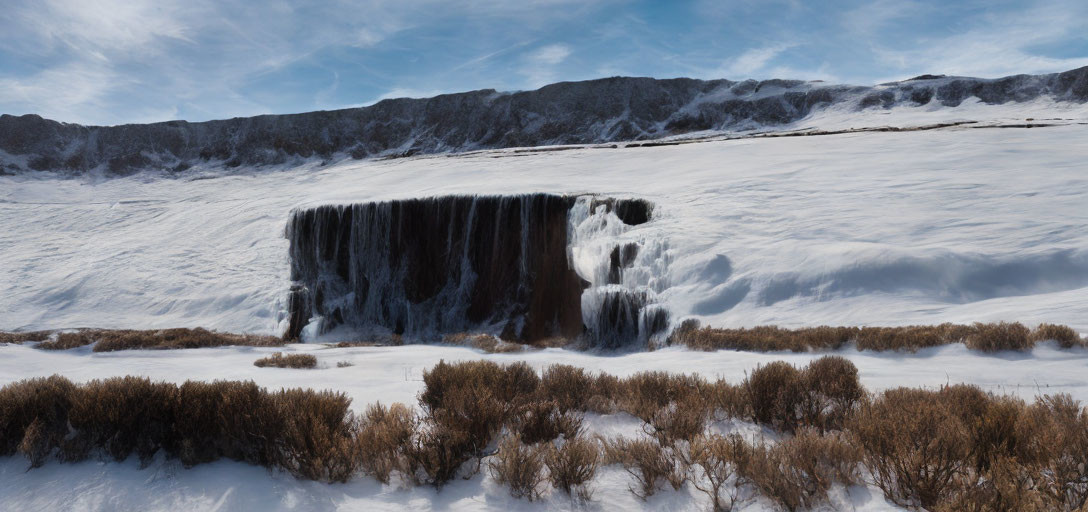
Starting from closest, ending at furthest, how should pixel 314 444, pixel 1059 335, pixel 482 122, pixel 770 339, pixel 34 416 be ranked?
pixel 314 444
pixel 34 416
pixel 1059 335
pixel 770 339
pixel 482 122

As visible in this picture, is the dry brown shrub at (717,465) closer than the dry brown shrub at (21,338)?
Yes

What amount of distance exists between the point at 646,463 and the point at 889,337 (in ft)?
18.9

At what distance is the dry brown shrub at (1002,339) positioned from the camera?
20.4ft

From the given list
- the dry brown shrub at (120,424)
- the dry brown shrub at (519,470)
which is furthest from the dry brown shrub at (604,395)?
the dry brown shrub at (120,424)

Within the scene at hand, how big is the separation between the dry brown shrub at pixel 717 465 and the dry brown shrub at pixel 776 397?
87cm

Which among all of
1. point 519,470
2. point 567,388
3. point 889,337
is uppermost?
point 519,470

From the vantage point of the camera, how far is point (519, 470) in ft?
10.7

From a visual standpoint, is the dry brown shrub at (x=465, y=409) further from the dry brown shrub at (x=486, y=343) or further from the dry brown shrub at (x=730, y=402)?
the dry brown shrub at (x=486, y=343)

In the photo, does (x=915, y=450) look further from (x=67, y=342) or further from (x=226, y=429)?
(x=67, y=342)

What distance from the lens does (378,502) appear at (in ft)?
10.5

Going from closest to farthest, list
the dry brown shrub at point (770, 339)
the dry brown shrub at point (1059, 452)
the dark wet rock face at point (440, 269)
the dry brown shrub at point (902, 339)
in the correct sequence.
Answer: the dry brown shrub at point (1059, 452), the dry brown shrub at point (902, 339), the dry brown shrub at point (770, 339), the dark wet rock face at point (440, 269)

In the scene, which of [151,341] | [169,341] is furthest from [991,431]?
[151,341]

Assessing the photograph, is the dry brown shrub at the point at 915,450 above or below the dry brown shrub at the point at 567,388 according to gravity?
above

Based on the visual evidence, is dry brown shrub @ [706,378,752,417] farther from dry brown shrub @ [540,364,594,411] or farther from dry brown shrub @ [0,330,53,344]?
dry brown shrub @ [0,330,53,344]
